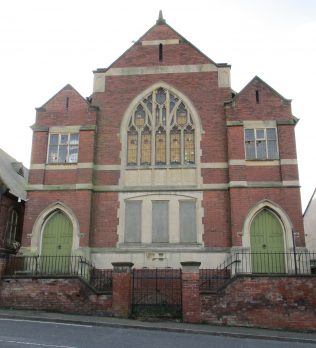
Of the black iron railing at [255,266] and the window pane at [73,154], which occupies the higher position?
the window pane at [73,154]

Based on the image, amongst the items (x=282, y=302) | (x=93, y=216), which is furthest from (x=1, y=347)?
(x=93, y=216)

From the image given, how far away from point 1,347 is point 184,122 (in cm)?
1368

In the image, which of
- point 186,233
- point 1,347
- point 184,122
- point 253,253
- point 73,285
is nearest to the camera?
point 1,347

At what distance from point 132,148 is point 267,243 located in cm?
764

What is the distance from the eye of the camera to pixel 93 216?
64.0 ft

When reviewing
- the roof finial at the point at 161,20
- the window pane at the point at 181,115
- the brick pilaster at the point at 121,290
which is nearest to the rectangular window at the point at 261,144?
the window pane at the point at 181,115

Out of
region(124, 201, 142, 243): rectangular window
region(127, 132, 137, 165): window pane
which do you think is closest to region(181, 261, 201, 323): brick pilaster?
region(124, 201, 142, 243): rectangular window

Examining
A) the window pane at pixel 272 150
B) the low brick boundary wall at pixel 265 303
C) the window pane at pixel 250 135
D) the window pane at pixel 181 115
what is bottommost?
the low brick boundary wall at pixel 265 303

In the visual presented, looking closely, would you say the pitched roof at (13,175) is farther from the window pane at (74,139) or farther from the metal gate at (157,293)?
the metal gate at (157,293)

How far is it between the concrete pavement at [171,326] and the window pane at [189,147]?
822 cm

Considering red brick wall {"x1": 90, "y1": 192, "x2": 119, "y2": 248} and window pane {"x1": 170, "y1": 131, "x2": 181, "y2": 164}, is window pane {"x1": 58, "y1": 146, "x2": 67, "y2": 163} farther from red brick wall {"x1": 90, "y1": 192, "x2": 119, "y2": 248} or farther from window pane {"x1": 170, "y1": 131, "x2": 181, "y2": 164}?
window pane {"x1": 170, "y1": 131, "x2": 181, "y2": 164}

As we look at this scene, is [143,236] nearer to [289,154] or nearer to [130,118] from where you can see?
[130,118]

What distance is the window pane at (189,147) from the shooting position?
1998 cm

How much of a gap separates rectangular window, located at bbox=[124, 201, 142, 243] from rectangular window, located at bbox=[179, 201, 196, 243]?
1910 mm
